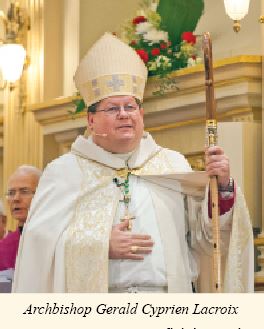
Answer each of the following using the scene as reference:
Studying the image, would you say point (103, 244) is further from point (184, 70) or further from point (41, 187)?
point (184, 70)

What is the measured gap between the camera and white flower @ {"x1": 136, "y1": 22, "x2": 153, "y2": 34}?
30.0 feet

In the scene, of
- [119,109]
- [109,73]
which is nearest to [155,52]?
[109,73]

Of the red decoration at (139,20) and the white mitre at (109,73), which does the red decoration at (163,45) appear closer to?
the red decoration at (139,20)

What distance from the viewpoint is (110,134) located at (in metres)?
6.36

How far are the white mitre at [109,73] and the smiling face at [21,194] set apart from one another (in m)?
1.11

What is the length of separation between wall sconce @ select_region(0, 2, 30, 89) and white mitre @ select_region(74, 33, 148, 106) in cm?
395

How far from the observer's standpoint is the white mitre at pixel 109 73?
21.4 ft

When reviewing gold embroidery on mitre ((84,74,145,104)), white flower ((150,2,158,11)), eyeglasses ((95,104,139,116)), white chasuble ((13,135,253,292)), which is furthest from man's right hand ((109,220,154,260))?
white flower ((150,2,158,11))

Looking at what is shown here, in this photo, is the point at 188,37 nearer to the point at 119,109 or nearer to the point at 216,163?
the point at 119,109

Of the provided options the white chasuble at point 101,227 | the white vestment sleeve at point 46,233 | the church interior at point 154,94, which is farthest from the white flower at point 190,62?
the white vestment sleeve at point 46,233

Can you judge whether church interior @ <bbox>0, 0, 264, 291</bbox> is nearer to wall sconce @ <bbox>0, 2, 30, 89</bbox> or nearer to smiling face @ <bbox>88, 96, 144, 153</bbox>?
wall sconce @ <bbox>0, 2, 30, 89</bbox>
